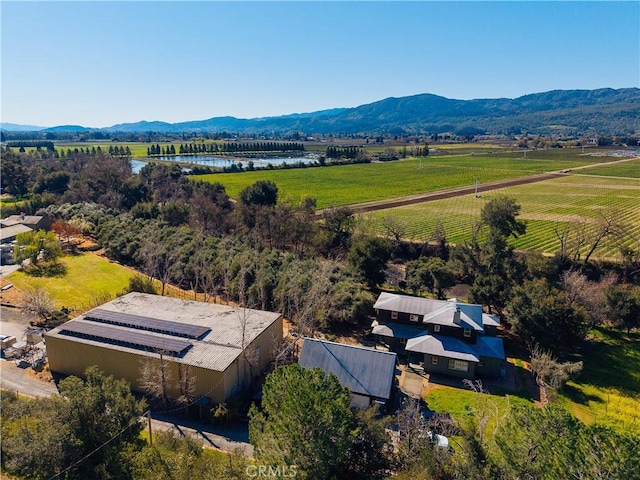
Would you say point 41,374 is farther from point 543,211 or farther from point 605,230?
point 543,211

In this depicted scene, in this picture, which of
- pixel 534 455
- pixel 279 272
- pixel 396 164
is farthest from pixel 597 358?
pixel 396 164

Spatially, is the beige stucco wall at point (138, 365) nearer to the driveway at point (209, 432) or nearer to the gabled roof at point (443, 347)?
the driveway at point (209, 432)

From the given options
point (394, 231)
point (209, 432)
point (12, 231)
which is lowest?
point (209, 432)

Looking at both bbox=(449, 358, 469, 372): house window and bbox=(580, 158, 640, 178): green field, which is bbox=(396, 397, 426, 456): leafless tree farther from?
bbox=(580, 158, 640, 178): green field

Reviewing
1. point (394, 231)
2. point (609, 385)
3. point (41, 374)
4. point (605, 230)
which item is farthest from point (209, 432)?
point (605, 230)

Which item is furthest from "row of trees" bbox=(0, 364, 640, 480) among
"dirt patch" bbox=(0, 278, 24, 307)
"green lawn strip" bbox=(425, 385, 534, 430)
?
"dirt patch" bbox=(0, 278, 24, 307)

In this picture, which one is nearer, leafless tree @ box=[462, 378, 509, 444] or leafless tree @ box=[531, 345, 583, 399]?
leafless tree @ box=[462, 378, 509, 444]
